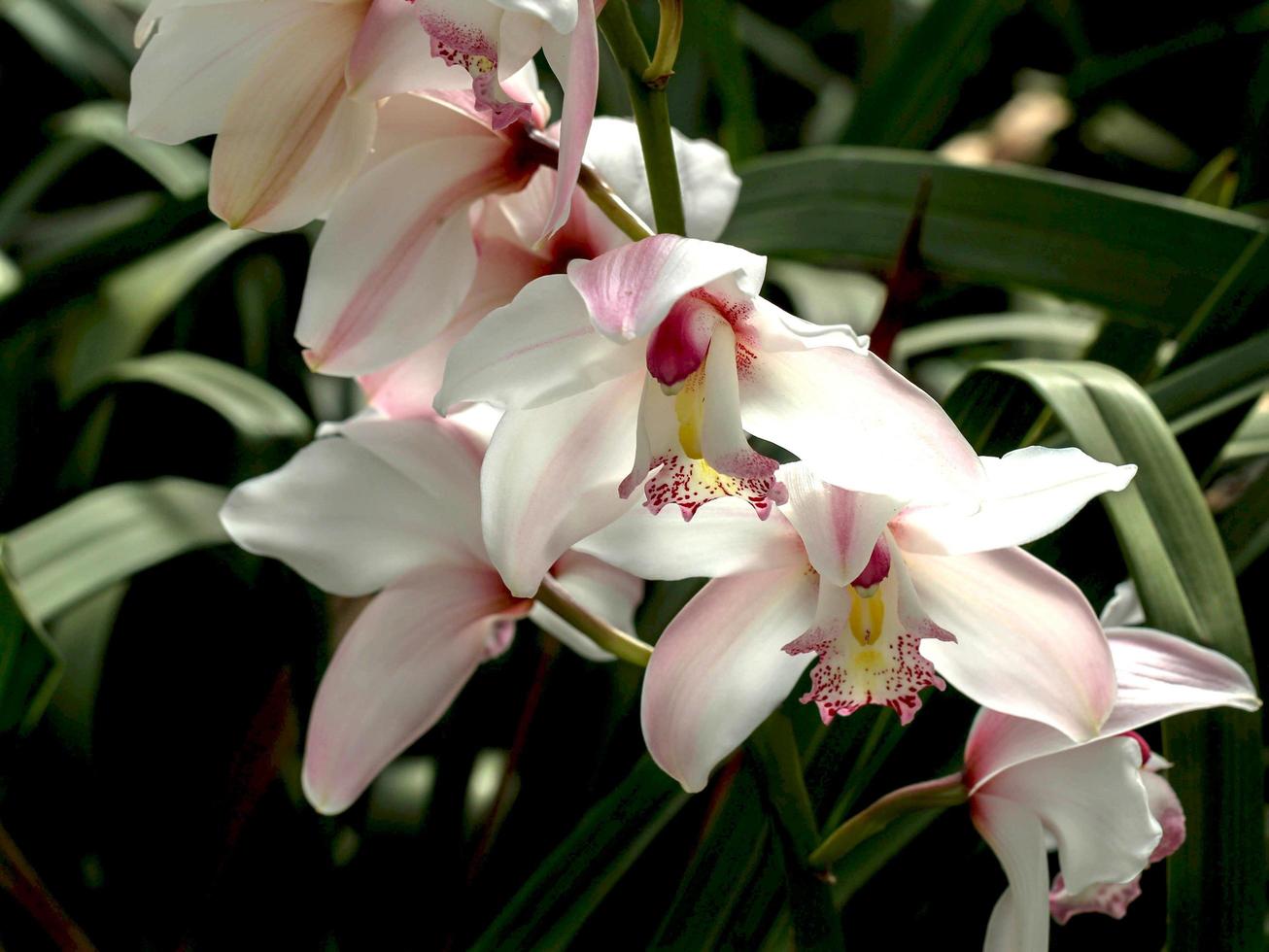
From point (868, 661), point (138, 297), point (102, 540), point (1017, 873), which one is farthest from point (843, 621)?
point (138, 297)

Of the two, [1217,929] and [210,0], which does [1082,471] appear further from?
[210,0]

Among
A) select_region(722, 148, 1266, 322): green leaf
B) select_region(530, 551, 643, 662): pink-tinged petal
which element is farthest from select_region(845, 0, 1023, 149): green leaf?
select_region(530, 551, 643, 662): pink-tinged petal

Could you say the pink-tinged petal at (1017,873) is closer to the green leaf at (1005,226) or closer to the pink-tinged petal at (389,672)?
the pink-tinged petal at (389,672)

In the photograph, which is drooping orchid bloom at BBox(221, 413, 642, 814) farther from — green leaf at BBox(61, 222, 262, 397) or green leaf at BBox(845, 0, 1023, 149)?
green leaf at BBox(845, 0, 1023, 149)

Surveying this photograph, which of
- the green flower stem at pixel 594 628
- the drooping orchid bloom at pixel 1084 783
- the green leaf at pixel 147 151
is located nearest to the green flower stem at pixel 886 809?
the drooping orchid bloom at pixel 1084 783

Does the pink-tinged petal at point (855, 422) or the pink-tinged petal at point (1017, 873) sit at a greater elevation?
the pink-tinged petal at point (855, 422)

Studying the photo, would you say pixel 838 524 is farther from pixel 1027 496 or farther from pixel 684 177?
pixel 684 177

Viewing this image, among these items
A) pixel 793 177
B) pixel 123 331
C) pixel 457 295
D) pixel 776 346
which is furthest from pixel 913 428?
pixel 123 331
